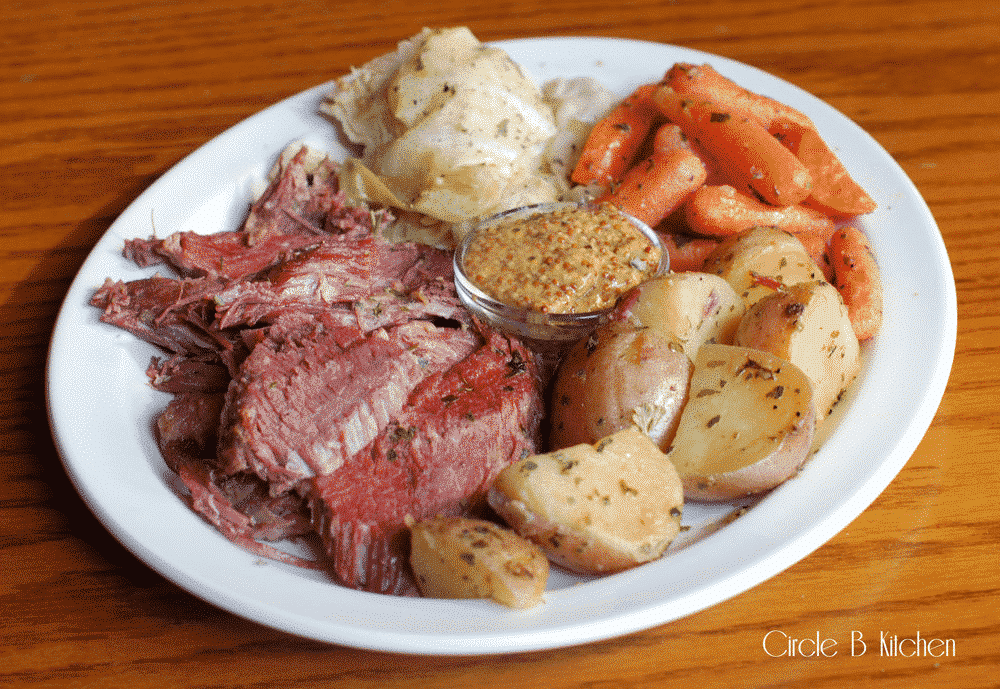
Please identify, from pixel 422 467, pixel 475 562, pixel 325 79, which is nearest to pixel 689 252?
pixel 422 467

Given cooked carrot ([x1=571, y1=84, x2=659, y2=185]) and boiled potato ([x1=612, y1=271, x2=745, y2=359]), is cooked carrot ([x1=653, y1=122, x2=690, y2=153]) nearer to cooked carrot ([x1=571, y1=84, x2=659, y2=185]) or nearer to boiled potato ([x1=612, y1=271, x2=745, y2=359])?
cooked carrot ([x1=571, y1=84, x2=659, y2=185])

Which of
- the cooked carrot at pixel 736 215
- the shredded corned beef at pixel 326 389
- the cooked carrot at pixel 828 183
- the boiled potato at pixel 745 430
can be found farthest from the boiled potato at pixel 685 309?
the cooked carrot at pixel 828 183

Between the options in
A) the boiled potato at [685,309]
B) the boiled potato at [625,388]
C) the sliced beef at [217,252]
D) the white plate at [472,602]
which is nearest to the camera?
the white plate at [472,602]

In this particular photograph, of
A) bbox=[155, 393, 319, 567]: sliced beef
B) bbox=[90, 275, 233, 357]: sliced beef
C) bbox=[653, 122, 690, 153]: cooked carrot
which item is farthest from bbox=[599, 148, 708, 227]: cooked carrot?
bbox=[155, 393, 319, 567]: sliced beef

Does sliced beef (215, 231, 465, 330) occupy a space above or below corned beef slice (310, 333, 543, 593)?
above

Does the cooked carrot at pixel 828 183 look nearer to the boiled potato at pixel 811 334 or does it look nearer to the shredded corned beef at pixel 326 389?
the boiled potato at pixel 811 334

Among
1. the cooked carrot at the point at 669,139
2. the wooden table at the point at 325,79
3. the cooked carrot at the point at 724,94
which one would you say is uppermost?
the cooked carrot at the point at 724,94
